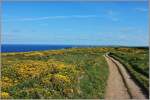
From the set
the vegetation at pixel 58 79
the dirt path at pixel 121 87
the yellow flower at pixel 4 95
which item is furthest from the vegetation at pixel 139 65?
the yellow flower at pixel 4 95

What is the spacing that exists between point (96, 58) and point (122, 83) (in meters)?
14.0

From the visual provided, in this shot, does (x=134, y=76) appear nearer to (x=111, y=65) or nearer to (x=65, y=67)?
(x=65, y=67)

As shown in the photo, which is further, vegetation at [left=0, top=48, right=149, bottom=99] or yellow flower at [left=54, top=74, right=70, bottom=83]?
yellow flower at [left=54, top=74, right=70, bottom=83]

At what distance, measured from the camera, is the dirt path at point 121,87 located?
25266 millimetres

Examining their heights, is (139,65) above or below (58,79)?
above

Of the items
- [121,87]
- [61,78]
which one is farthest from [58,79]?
[121,87]

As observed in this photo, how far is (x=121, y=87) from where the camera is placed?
28328mm

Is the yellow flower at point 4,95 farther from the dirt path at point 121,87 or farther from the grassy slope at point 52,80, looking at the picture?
the dirt path at point 121,87

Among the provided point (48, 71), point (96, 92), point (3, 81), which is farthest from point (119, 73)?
point (3, 81)

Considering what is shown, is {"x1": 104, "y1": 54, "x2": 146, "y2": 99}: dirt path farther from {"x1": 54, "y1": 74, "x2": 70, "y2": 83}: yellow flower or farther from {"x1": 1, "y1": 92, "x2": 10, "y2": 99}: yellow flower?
{"x1": 1, "y1": 92, "x2": 10, "y2": 99}: yellow flower

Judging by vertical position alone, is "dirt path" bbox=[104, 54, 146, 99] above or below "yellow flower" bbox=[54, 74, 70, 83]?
below

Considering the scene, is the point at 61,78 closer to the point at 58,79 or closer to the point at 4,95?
Answer: the point at 58,79

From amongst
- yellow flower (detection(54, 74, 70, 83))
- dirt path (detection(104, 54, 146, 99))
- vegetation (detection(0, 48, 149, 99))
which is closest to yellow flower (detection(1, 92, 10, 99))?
vegetation (detection(0, 48, 149, 99))

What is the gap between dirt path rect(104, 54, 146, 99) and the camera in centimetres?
2527
